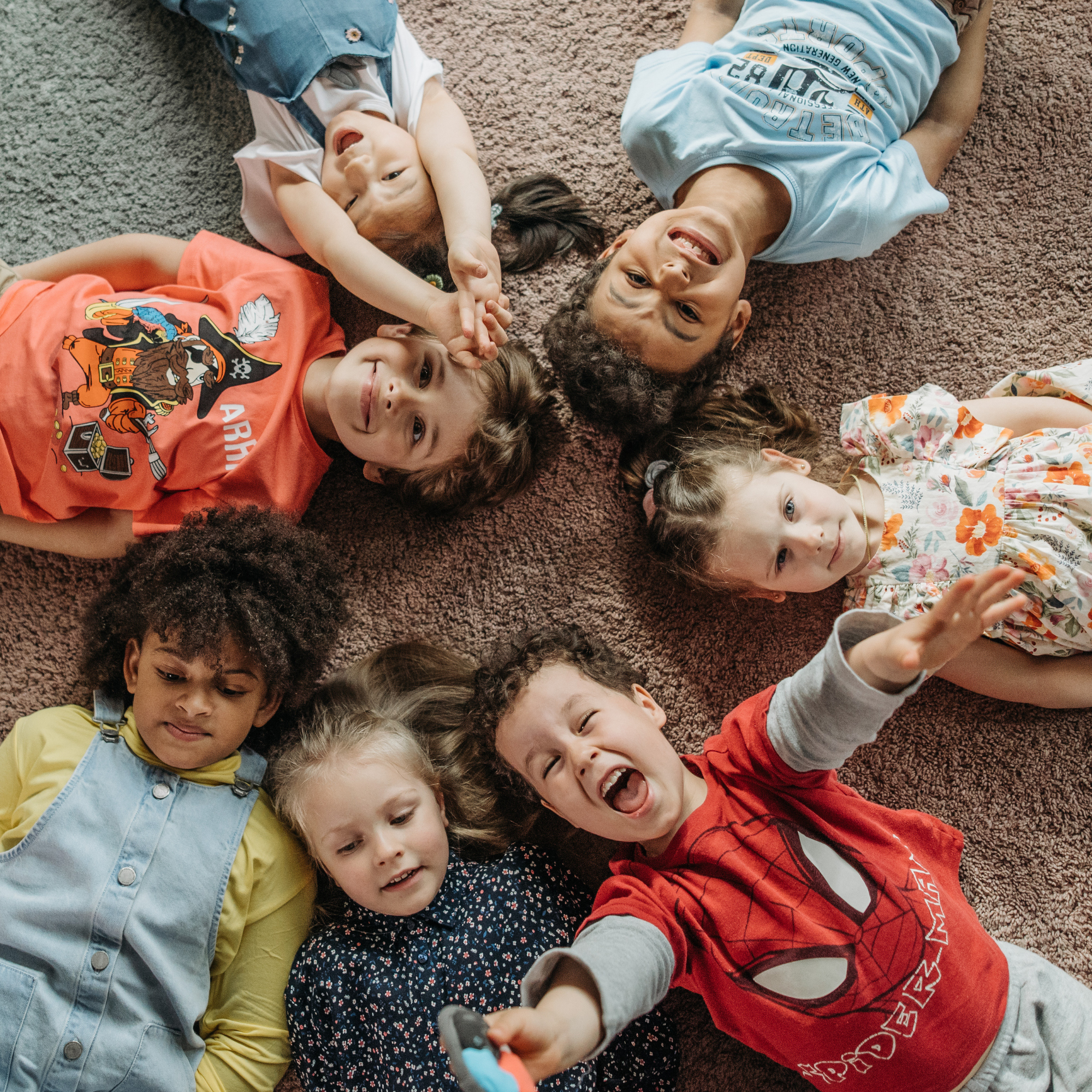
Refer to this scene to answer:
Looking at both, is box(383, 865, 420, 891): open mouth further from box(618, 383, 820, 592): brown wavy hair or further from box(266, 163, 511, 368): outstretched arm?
box(266, 163, 511, 368): outstretched arm

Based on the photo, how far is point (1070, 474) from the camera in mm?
1247

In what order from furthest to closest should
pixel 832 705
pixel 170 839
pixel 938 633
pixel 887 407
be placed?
pixel 887 407 < pixel 170 839 < pixel 832 705 < pixel 938 633

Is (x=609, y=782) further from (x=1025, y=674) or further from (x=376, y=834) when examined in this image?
(x=1025, y=674)

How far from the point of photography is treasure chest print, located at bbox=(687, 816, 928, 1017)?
1.08 metres

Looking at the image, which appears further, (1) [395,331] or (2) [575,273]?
(2) [575,273]

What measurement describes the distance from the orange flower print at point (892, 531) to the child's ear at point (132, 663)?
1136 millimetres

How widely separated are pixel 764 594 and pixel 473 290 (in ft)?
2.10

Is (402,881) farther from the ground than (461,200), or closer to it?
closer to it

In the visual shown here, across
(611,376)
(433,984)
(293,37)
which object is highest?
(293,37)

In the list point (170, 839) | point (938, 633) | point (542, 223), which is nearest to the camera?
point (938, 633)

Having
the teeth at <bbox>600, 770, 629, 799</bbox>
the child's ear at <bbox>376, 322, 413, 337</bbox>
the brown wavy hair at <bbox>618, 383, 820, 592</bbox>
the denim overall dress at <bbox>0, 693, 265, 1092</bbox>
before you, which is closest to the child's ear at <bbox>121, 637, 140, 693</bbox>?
the denim overall dress at <bbox>0, 693, 265, 1092</bbox>

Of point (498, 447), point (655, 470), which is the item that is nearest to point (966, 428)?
point (655, 470)

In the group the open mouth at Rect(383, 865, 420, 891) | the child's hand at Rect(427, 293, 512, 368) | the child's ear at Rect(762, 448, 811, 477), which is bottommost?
the open mouth at Rect(383, 865, 420, 891)

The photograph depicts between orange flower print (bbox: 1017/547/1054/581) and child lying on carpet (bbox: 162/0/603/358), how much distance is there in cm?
90
